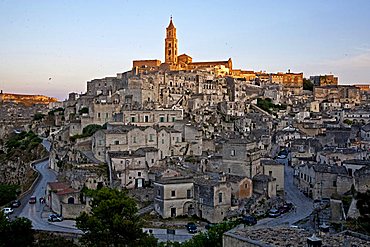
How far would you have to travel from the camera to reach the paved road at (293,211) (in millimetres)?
29984

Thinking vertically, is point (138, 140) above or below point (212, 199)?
above

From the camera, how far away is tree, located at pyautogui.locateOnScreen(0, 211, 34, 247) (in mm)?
25375

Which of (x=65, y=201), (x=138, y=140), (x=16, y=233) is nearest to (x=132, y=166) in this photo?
(x=138, y=140)

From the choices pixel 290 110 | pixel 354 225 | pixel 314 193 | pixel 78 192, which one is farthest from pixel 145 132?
pixel 290 110

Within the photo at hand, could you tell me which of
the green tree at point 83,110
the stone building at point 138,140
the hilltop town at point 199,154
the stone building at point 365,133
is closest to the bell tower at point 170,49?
the hilltop town at point 199,154

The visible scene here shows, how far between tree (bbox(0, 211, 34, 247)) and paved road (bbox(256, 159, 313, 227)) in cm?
1407

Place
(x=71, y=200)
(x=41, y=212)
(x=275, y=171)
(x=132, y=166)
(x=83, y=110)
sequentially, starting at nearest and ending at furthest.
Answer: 1. (x=71, y=200)
2. (x=41, y=212)
3. (x=275, y=171)
4. (x=132, y=166)
5. (x=83, y=110)

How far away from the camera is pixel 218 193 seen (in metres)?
31.9

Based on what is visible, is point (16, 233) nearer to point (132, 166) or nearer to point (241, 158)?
point (132, 166)

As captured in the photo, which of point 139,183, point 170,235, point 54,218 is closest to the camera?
point 170,235

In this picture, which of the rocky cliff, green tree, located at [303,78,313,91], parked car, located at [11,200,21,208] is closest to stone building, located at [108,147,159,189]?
parked car, located at [11,200,21,208]

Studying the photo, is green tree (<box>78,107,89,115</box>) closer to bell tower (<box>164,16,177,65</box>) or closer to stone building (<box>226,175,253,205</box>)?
stone building (<box>226,175,253,205</box>)

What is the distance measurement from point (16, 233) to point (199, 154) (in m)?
22.5

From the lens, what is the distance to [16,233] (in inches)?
1016
